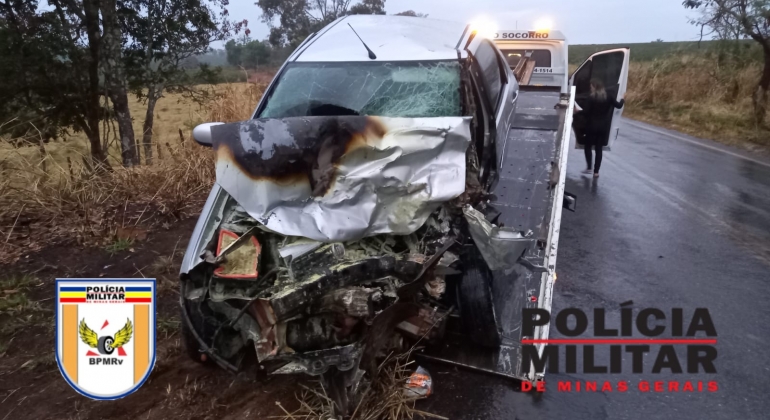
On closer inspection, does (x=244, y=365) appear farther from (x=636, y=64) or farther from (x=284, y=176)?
(x=636, y=64)

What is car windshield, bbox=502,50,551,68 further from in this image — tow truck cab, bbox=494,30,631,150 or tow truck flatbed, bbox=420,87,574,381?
tow truck flatbed, bbox=420,87,574,381

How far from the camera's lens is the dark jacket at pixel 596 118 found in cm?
736

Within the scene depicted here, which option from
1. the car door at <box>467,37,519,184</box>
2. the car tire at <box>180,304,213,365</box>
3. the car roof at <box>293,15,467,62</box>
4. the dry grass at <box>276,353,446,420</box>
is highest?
the car roof at <box>293,15,467,62</box>

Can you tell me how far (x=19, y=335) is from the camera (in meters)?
3.83

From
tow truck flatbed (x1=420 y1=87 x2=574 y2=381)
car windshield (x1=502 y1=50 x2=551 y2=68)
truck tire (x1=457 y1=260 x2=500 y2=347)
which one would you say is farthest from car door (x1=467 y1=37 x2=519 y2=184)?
car windshield (x1=502 y1=50 x2=551 y2=68)

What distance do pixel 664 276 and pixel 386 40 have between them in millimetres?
2992

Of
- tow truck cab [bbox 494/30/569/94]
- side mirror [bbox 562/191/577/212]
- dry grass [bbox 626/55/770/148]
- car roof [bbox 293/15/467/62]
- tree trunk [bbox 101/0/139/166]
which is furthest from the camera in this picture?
dry grass [bbox 626/55/770/148]

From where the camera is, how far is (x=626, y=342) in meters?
3.68

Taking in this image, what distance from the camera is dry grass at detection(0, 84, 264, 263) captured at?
5.34 m

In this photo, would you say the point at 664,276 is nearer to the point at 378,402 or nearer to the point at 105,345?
the point at 378,402

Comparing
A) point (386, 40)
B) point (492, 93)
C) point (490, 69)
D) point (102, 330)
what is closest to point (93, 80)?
point (386, 40)

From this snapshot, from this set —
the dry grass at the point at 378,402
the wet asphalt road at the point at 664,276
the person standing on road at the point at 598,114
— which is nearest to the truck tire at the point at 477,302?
the wet asphalt road at the point at 664,276

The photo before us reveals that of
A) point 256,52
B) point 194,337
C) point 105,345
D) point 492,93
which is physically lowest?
point 194,337

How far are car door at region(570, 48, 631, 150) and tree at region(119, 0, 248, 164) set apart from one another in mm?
6534
